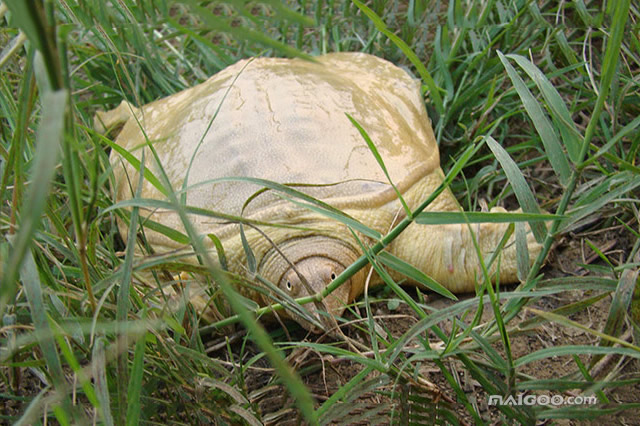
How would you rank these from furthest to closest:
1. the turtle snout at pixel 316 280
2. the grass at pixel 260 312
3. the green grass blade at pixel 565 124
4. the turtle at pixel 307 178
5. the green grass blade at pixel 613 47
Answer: the turtle at pixel 307 178, the turtle snout at pixel 316 280, the green grass blade at pixel 565 124, the green grass blade at pixel 613 47, the grass at pixel 260 312

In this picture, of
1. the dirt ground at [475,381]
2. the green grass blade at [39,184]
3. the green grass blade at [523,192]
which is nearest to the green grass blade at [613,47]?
the green grass blade at [523,192]

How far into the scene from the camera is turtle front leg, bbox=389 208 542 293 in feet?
6.39

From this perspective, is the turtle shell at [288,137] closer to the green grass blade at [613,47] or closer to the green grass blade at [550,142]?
the green grass blade at [550,142]

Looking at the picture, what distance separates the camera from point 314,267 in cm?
175

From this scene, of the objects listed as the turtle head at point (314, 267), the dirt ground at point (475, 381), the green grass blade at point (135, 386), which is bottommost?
the dirt ground at point (475, 381)

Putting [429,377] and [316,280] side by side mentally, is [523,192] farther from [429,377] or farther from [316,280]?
[316,280]

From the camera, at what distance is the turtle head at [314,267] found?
1716 mm

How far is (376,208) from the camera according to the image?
1.99 meters

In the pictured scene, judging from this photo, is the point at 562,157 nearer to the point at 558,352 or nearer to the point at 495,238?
the point at 558,352

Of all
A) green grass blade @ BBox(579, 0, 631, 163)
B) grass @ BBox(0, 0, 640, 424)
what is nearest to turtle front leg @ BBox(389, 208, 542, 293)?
grass @ BBox(0, 0, 640, 424)

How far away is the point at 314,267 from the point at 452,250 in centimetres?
58

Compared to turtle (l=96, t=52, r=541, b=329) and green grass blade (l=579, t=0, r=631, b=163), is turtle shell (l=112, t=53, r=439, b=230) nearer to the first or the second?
turtle (l=96, t=52, r=541, b=329)

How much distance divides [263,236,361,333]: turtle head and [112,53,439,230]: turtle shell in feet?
0.58

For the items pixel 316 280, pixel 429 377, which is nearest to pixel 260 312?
pixel 316 280
